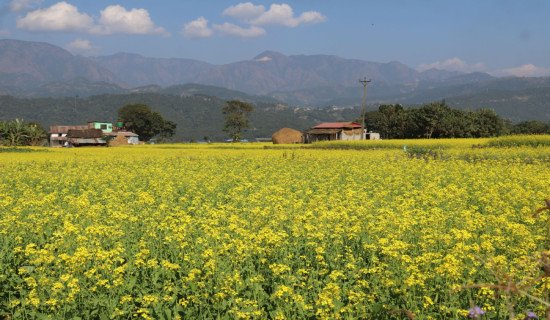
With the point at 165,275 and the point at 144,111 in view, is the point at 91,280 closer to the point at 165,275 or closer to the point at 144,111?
the point at 165,275

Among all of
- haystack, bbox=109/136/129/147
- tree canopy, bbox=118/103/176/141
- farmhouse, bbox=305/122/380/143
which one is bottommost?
haystack, bbox=109/136/129/147

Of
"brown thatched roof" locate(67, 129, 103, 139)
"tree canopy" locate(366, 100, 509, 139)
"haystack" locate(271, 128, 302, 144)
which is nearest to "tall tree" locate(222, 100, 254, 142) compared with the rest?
"brown thatched roof" locate(67, 129, 103, 139)

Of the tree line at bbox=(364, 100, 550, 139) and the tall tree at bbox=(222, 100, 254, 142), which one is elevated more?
the tall tree at bbox=(222, 100, 254, 142)

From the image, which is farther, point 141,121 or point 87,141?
point 141,121

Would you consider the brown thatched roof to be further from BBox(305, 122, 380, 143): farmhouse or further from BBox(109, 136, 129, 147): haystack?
BBox(305, 122, 380, 143): farmhouse

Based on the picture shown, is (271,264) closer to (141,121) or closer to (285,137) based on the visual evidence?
(285,137)

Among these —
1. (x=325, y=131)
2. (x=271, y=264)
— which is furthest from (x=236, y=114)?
(x=271, y=264)

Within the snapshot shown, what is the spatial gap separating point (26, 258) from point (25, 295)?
5.76ft

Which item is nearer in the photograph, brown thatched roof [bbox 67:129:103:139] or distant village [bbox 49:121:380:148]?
distant village [bbox 49:121:380:148]

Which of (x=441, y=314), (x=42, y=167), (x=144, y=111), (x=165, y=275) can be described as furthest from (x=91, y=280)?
(x=144, y=111)

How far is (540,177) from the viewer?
643 inches

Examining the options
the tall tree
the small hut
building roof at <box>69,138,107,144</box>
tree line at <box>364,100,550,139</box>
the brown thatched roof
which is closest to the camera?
tree line at <box>364,100,550,139</box>

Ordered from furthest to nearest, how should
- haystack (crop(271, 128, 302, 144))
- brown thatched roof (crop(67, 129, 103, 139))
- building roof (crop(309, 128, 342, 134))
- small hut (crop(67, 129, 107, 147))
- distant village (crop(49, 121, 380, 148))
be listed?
brown thatched roof (crop(67, 129, 103, 139)), small hut (crop(67, 129, 107, 147)), building roof (crop(309, 128, 342, 134)), distant village (crop(49, 121, 380, 148)), haystack (crop(271, 128, 302, 144))

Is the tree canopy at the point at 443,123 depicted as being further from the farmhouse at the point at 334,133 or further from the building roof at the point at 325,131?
→ the building roof at the point at 325,131
